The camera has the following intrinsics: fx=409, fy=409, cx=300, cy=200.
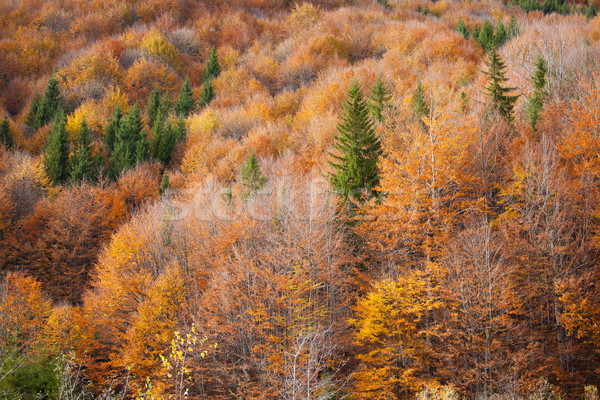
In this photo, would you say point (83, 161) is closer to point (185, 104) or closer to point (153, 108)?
point (153, 108)

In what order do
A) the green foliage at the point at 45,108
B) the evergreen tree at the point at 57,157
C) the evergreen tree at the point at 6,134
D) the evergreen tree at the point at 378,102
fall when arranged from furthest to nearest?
the green foliage at the point at 45,108, the evergreen tree at the point at 6,134, the evergreen tree at the point at 57,157, the evergreen tree at the point at 378,102

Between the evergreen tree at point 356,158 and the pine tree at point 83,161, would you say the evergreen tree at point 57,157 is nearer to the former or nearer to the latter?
the pine tree at point 83,161

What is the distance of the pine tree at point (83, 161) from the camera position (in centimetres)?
4638

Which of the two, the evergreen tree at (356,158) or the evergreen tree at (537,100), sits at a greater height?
the evergreen tree at (537,100)

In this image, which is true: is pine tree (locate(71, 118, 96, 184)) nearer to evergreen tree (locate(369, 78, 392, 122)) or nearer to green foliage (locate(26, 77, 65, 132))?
green foliage (locate(26, 77, 65, 132))

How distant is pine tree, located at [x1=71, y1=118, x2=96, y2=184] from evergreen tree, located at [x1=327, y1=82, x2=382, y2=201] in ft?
106

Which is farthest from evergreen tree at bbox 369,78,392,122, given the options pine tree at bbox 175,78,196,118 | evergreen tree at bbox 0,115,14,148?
evergreen tree at bbox 0,115,14,148

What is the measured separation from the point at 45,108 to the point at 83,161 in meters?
19.3

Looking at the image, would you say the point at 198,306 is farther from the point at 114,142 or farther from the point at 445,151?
the point at 114,142

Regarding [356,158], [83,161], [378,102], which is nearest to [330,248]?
[356,158]

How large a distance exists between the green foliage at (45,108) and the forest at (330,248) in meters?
3.92

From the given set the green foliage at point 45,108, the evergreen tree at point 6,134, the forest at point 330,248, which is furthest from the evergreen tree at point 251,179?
the green foliage at point 45,108

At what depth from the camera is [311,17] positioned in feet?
294

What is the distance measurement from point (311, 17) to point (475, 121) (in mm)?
67044
